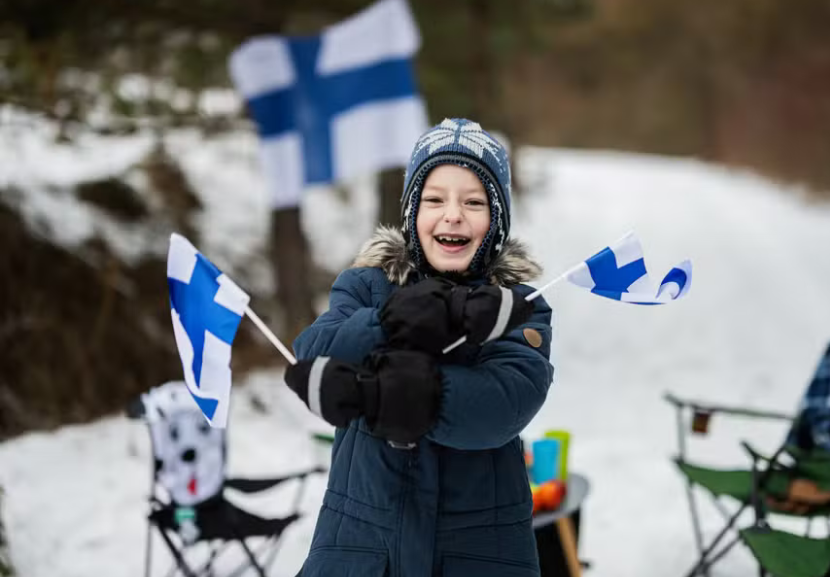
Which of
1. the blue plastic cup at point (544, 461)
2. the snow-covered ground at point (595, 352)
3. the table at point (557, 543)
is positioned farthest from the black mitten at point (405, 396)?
the snow-covered ground at point (595, 352)

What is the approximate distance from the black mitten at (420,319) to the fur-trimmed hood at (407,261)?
0.71 ft

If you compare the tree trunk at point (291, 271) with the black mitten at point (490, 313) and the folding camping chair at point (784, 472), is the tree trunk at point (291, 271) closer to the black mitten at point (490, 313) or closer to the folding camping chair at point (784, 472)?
the folding camping chair at point (784, 472)

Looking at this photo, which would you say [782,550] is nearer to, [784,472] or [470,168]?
[784,472]

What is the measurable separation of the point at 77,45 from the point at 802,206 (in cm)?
889

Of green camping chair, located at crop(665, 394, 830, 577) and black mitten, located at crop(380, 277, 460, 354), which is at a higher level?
black mitten, located at crop(380, 277, 460, 354)

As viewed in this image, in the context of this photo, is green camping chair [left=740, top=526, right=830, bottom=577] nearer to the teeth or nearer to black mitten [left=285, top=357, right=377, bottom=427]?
the teeth

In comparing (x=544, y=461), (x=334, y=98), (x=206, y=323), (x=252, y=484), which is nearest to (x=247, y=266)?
(x=334, y=98)

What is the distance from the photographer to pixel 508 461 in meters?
1.47

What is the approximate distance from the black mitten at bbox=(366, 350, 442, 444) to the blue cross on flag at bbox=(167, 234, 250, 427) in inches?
14.3

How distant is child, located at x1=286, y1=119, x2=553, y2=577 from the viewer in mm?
1271

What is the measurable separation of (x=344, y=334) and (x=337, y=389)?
0.47 ft

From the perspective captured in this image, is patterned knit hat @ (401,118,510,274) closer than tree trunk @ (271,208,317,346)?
Yes

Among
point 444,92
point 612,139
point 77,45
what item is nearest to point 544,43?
point 444,92

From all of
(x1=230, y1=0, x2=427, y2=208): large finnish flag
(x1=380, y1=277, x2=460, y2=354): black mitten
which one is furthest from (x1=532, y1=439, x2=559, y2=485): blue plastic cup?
(x1=230, y1=0, x2=427, y2=208): large finnish flag
